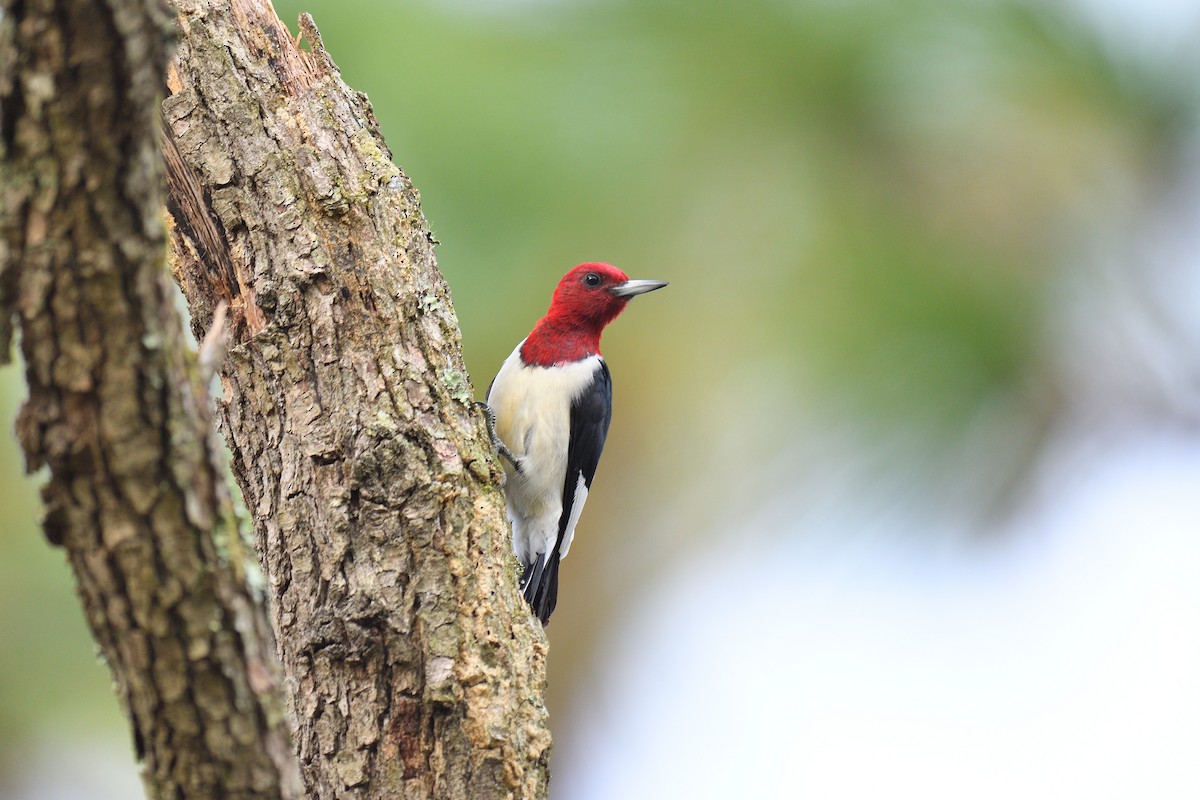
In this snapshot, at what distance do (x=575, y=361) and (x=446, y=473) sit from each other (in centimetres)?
211

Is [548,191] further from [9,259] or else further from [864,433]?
[9,259]

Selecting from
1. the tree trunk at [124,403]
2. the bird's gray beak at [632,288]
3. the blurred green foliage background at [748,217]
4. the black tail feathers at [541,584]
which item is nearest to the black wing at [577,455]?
the black tail feathers at [541,584]

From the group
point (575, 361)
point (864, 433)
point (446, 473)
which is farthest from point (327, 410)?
point (864, 433)

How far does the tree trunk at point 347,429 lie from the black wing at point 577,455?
170 cm

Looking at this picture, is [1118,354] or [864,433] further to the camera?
[864,433]

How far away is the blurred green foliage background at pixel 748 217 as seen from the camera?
6.33m

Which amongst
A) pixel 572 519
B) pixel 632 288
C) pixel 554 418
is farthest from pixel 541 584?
pixel 632 288

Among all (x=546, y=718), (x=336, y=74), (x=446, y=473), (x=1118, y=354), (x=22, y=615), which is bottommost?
(x=22, y=615)

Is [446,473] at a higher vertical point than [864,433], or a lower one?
lower

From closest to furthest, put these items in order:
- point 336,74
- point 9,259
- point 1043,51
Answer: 1. point 9,259
2. point 336,74
3. point 1043,51

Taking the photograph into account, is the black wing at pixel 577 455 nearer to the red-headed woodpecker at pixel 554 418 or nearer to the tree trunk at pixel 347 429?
the red-headed woodpecker at pixel 554 418

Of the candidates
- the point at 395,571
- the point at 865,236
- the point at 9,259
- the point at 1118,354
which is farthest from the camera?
the point at 865,236

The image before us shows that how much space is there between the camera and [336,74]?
10.8 ft

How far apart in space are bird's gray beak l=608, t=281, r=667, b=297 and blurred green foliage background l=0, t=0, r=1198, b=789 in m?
1.70
